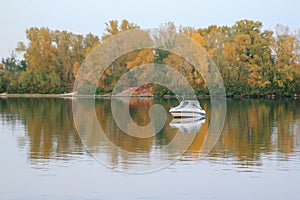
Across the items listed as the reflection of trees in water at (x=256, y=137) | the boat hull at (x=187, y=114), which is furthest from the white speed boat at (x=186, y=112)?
the reflection of trees in water at (x=256, y=137)

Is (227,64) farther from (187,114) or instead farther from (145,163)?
(145,163)

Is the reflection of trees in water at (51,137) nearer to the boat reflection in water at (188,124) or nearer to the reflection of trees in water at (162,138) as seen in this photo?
the reflection of trees in water at (162,138)

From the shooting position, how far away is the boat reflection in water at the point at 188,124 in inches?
1027

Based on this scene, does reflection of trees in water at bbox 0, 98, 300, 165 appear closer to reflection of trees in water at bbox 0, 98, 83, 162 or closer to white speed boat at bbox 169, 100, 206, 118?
reflection of trees in water at bbox 0, 98, 83, 162

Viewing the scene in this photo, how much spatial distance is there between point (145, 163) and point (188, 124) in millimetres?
12992

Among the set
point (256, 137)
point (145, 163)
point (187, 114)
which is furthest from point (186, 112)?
point (145, 163)

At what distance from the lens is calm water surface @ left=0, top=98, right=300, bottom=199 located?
12828 mm

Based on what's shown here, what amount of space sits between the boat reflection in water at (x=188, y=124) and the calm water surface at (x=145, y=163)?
3.08ft

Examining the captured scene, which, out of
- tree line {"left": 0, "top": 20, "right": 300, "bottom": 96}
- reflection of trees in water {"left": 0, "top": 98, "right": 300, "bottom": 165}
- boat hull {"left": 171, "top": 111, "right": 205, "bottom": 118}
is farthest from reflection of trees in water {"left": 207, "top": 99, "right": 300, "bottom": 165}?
tree line {"left": 0, "top": 20, "right": 300, "bottom": 96}

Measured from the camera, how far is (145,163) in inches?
640

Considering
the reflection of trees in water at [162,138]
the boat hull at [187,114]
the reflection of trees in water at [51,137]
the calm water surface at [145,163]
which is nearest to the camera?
the calm water surface at [145,163]

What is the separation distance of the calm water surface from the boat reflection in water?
3.08 ft

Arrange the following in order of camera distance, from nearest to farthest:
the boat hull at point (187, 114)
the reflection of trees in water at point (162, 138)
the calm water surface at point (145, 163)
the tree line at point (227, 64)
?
the calm water surface at point (145, 163) < the reflection of trees in water at point (162, 138) < the boat hull at point (187, 114) < the tree line at point (227, 64)

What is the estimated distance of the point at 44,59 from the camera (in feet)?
247
